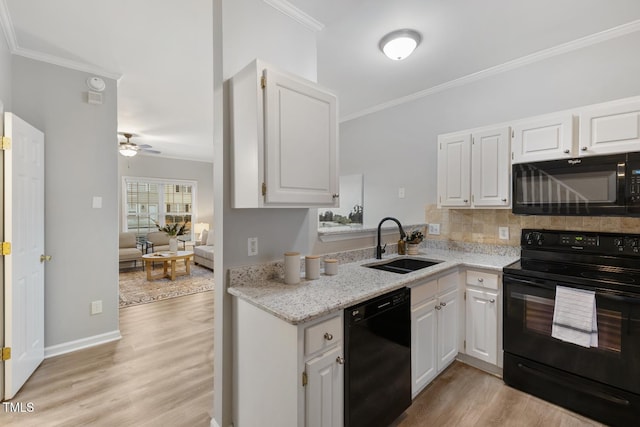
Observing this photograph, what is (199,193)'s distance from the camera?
8141mm

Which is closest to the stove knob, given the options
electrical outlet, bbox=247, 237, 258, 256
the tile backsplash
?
the tile backsplash

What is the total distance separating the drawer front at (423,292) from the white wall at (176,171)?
6988mm

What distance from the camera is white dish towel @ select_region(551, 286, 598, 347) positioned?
5.88 ft

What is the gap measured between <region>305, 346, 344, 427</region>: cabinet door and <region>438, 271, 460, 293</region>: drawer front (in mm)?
1150

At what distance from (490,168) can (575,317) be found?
1.28 m

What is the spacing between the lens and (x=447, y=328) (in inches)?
90.7

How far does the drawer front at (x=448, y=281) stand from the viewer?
2197mm

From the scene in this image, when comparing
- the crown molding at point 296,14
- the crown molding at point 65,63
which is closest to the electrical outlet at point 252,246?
the crown molding at point 296,14

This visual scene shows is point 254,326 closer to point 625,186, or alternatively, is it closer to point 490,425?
point 490,425

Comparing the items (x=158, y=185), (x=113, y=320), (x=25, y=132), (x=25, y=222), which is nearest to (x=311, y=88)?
(x=25, y=132)

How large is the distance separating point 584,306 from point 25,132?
13.4 ft

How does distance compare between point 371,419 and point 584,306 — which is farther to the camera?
point 584,306

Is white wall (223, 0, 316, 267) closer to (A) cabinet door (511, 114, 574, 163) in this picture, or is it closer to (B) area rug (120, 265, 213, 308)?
(A) cabinet door (511, 114, 574, 163)

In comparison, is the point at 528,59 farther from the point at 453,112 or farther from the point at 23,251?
the point at 23,251
